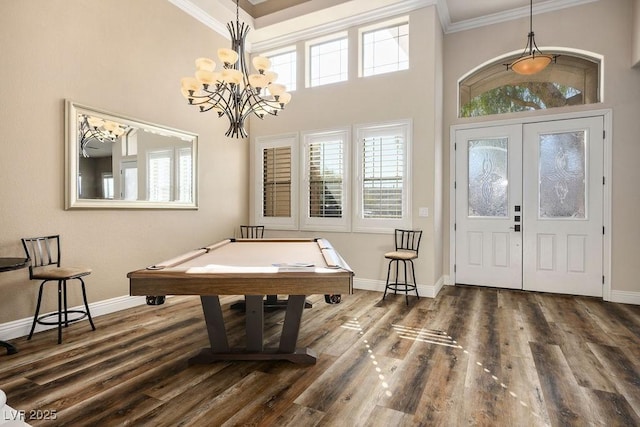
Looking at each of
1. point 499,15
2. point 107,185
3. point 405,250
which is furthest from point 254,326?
point 499,15

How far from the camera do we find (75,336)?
126 inches

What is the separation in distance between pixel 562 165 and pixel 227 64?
4.48 m

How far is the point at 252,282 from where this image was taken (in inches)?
84.7

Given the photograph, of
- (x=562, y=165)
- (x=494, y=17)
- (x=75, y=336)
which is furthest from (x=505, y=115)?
(x=75, y=336)

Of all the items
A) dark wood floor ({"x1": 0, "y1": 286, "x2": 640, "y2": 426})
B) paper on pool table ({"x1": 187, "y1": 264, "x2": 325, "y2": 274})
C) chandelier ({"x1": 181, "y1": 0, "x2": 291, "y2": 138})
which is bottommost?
dark wood floor ({"x1": 0, "y1": 286, "x2": 640, "y2": 426})

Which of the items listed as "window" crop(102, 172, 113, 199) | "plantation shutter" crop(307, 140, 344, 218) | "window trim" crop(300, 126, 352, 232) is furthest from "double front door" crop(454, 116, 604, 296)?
"window" crop(102, 172, 113, 199)

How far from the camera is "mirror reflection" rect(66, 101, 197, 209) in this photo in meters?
3.63

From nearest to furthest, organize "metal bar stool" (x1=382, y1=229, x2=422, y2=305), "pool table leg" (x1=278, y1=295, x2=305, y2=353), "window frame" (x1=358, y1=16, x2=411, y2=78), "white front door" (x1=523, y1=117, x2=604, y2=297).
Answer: "pool table leg" (x1=278, y1=295, x2=305, y2=353) → "white front door" (x1=523, y1=117, x2=604, y2=297) → "metal bar stool" (x1=382, y1=229, x2=422, y2=305) → "window frame" (x1=358, y1=16, x2=411, y2=78)

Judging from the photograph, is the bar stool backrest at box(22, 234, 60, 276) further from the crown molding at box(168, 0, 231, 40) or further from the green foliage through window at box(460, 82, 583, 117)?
the green foliage through window at box(460, 82, 583, 117)

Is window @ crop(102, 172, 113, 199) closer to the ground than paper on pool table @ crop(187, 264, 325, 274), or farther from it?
farther from it

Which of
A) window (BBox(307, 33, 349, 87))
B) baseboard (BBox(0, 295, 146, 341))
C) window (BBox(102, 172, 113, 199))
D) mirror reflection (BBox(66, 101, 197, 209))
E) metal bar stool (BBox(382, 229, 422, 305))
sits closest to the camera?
baseboard (BBox(0, 295, 146, 341))

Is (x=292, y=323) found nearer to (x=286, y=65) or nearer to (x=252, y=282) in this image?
(x=252, y=282)

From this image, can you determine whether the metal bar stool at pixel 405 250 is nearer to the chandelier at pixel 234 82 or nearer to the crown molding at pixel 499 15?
the chandelier at pixel 234 82

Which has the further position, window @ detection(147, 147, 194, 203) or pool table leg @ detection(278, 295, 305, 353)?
window @ detection(147, 147, 194, 203)
